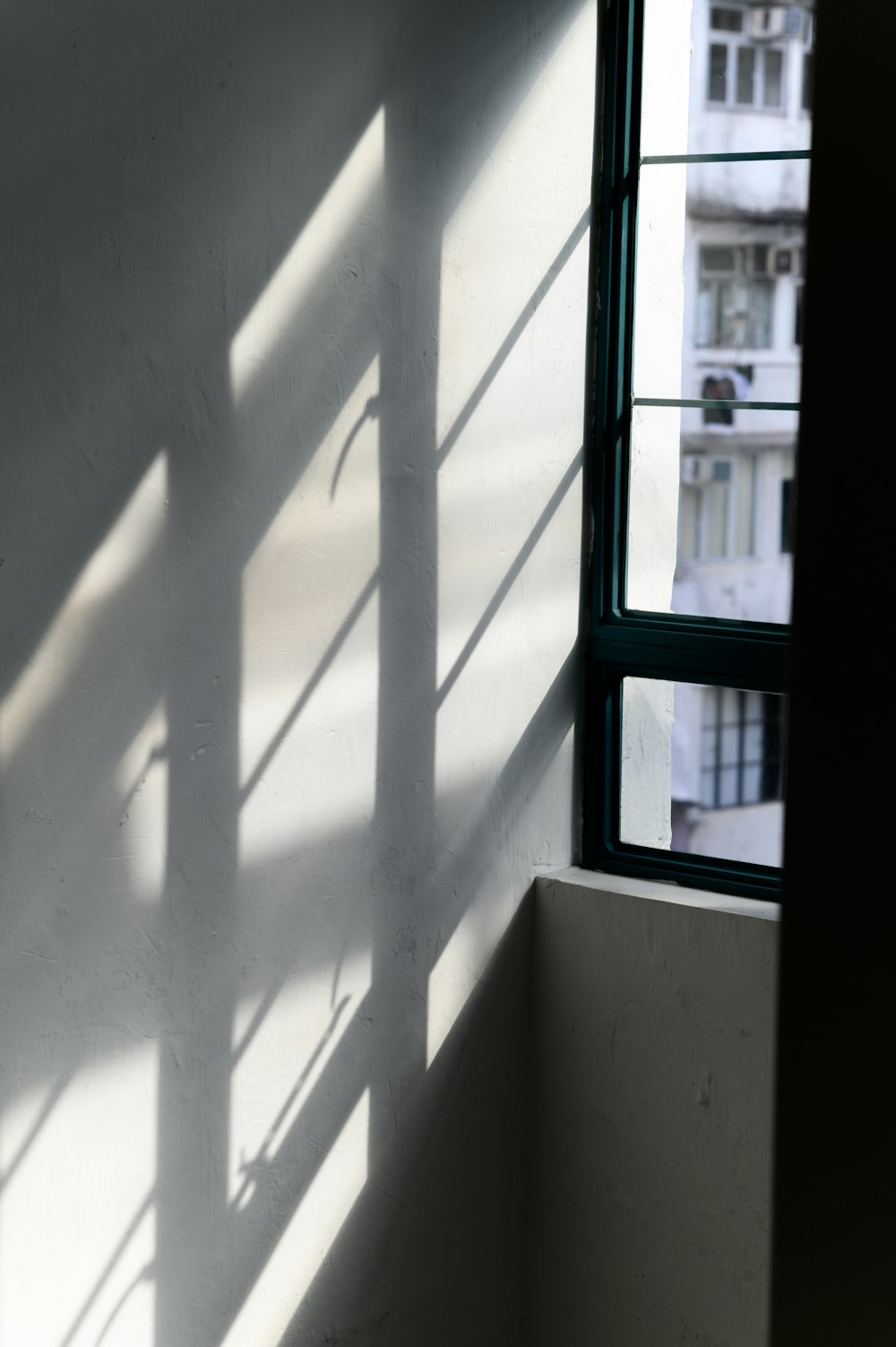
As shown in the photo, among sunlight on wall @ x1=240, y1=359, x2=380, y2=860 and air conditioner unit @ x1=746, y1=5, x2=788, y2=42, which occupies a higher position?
air conditioner unit @ x1=746, y1=5, x2=788, y2=42

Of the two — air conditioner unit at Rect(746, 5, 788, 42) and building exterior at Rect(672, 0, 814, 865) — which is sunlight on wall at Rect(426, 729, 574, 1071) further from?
air conditioner unit at Rect(746, 5, 788, 42)

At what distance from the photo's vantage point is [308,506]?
2.44m

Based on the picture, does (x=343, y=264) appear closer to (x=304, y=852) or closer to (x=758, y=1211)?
(x=304, y=852)

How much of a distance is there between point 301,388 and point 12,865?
95 centimetres

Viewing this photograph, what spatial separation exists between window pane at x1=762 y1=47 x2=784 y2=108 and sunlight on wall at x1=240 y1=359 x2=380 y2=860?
1075 mm

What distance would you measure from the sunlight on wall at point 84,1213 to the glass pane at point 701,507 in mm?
1512

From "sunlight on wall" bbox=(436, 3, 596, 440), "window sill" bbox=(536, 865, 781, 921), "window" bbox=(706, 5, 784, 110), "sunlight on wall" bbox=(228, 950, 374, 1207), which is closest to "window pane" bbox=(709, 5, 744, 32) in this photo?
"window" bbox=(706, 5, 784, 110)

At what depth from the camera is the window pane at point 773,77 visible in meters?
2.87

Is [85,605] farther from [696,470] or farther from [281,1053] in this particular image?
[696,470]

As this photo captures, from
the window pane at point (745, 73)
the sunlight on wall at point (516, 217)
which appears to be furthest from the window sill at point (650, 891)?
the window pane at point (745, 73)

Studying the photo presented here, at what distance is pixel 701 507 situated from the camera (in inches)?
122

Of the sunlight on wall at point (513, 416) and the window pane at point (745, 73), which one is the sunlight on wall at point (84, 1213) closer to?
the sunlight on wall at point (513, 416)

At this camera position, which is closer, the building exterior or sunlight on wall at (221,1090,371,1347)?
sunlight on wall at (221,1090,371,1347)

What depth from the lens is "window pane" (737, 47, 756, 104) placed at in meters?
2.96
